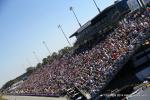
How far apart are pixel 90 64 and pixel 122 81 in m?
8.48

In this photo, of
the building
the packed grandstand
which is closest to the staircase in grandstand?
the packed grandstand

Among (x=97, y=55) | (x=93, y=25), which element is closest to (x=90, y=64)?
(x=97, y=55)

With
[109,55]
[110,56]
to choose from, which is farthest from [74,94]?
[110,56]

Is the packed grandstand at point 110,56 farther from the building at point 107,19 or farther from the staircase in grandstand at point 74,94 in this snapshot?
the building at point 107,19

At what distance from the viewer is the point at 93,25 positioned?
56281mm

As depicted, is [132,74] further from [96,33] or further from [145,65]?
[96,33]

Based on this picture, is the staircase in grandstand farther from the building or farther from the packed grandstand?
the building

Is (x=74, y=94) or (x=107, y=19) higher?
(x=107, y=19)

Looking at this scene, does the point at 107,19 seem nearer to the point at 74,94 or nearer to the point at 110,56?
the point at 110,56

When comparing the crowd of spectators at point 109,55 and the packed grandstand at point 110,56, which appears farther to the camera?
the crowd of spectators at point 109,55

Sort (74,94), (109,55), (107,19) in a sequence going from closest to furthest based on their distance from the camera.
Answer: (109,55) → (74,94) → (107,19)

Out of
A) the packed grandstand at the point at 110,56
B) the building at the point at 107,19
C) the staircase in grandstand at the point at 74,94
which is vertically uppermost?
the building at the point at 107,19

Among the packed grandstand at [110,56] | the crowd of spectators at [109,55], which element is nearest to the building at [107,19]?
the packed grandstand at [110,56]

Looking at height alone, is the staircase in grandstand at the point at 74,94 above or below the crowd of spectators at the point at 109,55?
below
